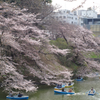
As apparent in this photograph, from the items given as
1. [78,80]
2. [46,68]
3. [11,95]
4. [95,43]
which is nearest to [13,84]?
[11,95]

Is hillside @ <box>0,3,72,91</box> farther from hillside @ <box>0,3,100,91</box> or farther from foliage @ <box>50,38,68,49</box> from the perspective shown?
foliage @ <box>50,38,68,49</box>

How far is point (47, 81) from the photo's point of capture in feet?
50.6

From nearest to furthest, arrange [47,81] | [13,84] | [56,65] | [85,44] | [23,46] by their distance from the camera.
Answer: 1. [13,84]
2. [47,81]
3. [23,46]
4. [56,65]
5. [85,44]

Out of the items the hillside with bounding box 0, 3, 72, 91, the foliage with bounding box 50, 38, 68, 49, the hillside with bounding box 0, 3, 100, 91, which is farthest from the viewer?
the foliage with bounding box 50, 38, 68, 49

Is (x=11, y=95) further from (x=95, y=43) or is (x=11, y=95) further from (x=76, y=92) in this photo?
(x=95, y=43)

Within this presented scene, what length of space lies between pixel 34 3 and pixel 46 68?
10570mm

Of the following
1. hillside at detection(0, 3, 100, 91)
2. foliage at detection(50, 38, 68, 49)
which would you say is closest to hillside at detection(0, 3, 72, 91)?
hillside at detection(0, 3, 100, 91)

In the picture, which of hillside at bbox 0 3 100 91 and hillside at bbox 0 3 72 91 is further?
hillside at bbox 0 3 72 91

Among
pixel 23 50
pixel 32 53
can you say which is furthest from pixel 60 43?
pixel 23 50

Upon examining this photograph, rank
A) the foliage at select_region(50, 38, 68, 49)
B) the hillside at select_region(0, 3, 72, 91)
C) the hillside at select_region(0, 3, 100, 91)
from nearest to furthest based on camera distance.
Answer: the hillside at select_region(0, 3, 100, 91) < the hillside at select_region(0, 3, 72, 91) < the foliage at select_region(50, 38, 68, 49)

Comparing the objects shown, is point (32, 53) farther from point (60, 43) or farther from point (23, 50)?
point (60, 43)

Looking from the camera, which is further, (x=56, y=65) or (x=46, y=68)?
(x=56, y=65)

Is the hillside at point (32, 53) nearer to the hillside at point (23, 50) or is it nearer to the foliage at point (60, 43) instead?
the hillside at point (23, 50)

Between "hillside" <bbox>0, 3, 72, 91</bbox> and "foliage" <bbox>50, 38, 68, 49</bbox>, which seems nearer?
"hillside" <bbox>0, 3, 72, 91</bbox>
